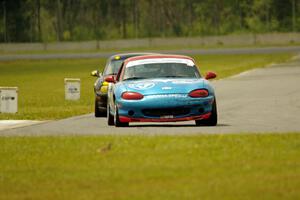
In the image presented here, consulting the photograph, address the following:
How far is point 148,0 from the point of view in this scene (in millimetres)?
146875

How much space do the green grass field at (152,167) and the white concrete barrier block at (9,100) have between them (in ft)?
30.3

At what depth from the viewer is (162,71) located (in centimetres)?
2169

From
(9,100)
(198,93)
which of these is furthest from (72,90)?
(198,93)

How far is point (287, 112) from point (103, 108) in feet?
12.9

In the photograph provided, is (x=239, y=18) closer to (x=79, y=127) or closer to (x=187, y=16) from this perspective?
(x=187, y=16)

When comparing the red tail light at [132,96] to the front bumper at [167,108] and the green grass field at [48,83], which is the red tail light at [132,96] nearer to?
the front bumper at [167,108]

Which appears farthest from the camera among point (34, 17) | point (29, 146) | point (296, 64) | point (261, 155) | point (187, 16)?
point (187, 16)

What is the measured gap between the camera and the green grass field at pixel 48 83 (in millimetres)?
28141

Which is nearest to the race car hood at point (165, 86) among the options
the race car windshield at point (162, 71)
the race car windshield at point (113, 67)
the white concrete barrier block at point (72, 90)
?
the race car windshield at point (162, 71)

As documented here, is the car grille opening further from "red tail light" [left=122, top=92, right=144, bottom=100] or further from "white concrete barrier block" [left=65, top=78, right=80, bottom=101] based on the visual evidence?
"white concrete barrier block" [left=65, top=78, right=80, bottom=101]

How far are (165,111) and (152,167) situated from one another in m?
6.85

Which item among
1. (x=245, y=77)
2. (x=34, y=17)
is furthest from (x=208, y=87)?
(x=34, y=17)

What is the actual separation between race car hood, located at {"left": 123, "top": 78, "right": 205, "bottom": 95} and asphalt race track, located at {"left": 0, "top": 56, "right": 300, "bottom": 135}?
0.63 metres

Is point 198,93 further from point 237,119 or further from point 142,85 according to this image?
point 237,119
